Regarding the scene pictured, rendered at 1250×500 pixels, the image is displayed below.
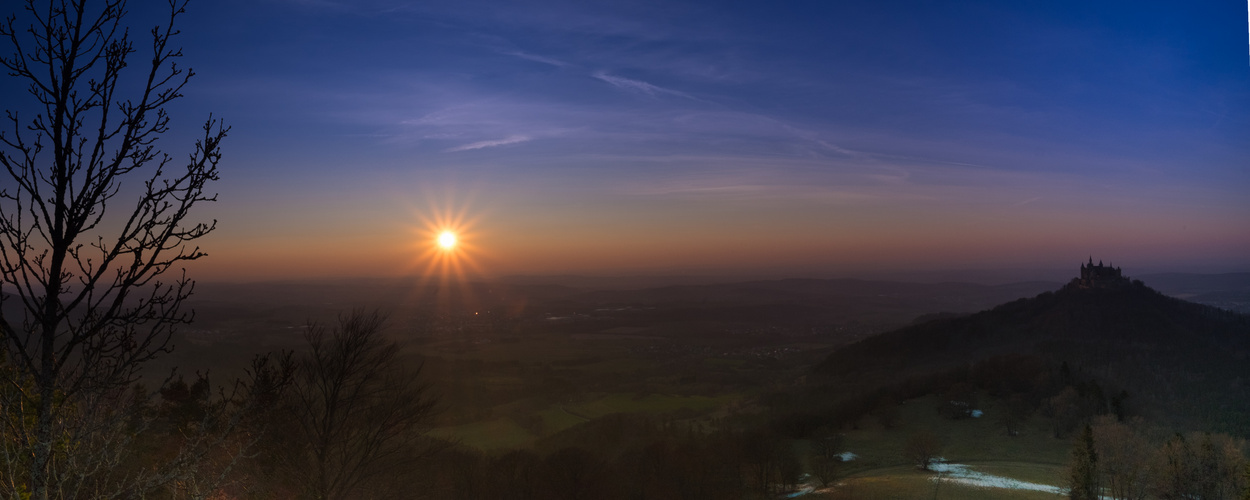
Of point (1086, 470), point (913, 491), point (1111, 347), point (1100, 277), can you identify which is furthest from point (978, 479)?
point (1100, 277)

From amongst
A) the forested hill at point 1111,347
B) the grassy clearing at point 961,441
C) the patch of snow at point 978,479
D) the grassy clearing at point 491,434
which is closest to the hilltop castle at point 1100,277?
the forested hill at point 1111,347

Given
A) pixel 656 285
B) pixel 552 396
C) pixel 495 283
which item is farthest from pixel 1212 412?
pixel 656 285

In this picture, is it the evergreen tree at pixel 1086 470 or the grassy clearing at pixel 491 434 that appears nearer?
the evergreen tree at pixel 1086 470

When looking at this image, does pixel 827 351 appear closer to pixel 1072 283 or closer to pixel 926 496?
pixel 1072 283

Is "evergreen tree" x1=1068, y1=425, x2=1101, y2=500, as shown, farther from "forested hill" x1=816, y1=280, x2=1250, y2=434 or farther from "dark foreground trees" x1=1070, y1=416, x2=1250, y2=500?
"forested hill" x1=816, y1=280, x2=1250, y2=434

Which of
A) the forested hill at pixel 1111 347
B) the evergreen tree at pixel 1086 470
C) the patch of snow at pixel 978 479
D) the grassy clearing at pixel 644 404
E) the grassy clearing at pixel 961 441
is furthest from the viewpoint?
the grassy clearing at pixel 644 404

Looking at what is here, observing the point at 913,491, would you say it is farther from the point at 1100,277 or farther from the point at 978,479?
the point at 1100,277

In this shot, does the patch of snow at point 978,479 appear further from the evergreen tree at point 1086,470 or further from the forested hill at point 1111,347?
the forested hill at point 1111,347
